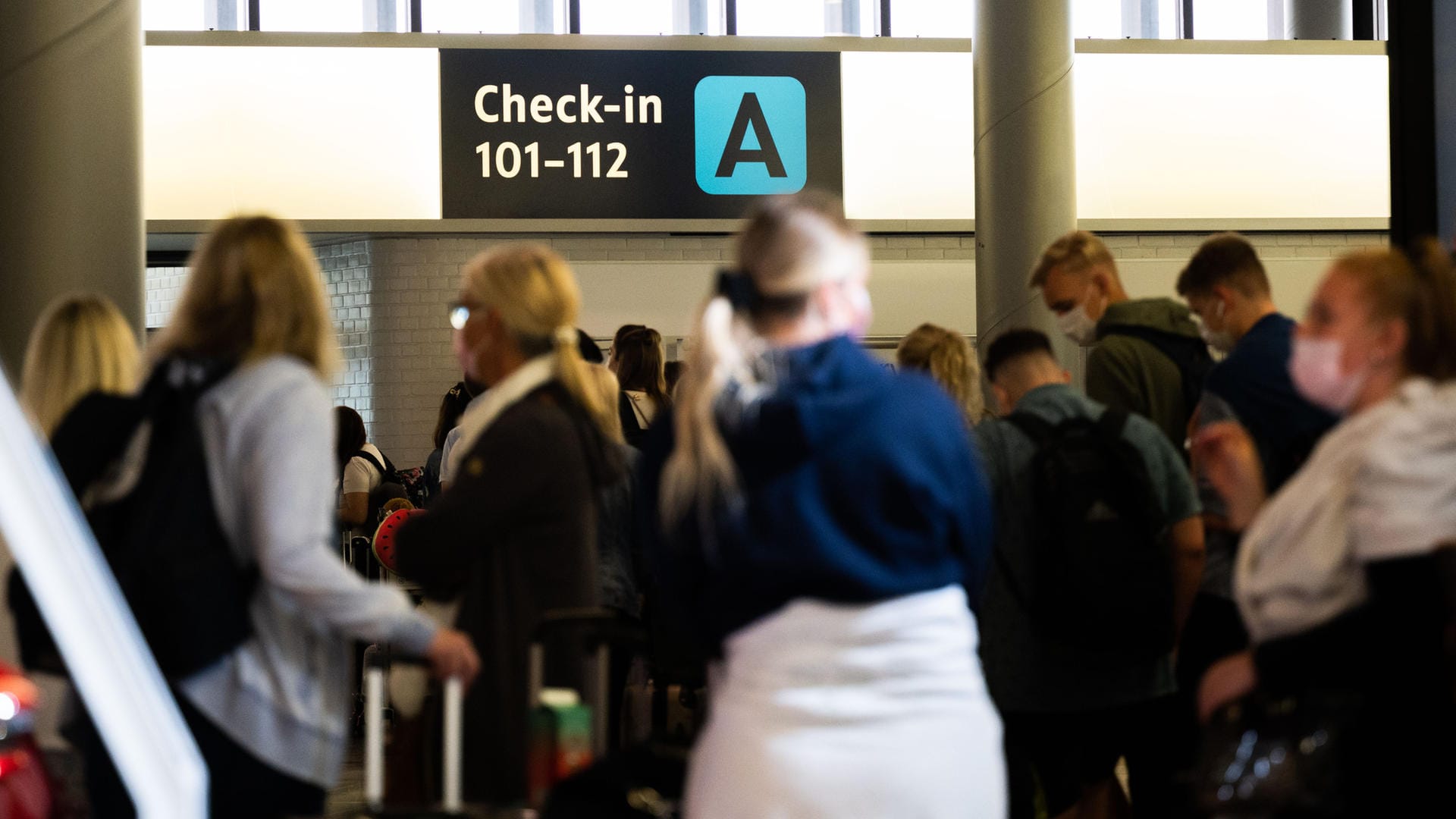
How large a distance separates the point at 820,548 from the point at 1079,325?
2686 millimetres

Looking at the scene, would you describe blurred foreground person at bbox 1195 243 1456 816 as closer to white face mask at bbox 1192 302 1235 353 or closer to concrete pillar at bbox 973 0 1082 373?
white face mask at bbox 1192 302 1235 353

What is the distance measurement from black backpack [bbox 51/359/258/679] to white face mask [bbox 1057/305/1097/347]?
270 centimetres

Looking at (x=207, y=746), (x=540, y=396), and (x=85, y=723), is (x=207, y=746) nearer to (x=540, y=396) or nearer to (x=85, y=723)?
(x=85, y=723)

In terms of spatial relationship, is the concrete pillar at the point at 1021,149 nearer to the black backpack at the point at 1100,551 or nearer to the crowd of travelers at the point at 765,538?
the black backpack at the point at 1100,551

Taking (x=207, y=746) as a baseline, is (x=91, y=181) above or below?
above

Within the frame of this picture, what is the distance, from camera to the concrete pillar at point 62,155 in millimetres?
4691

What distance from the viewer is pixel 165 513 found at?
2490mm

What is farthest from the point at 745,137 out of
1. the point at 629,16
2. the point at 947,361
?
the point at 947,361

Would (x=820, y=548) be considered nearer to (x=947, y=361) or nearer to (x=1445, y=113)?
(x=1445, y=113)

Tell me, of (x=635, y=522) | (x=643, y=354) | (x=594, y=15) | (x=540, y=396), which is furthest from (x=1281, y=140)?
(x=540, y=396)

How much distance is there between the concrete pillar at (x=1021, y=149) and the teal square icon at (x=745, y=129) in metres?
2.44

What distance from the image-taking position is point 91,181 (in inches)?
191


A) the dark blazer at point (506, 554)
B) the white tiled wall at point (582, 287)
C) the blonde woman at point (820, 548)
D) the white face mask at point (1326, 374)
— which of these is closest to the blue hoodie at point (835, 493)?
the blonde woman at point (820, 548)

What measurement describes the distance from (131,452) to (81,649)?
872 mm
